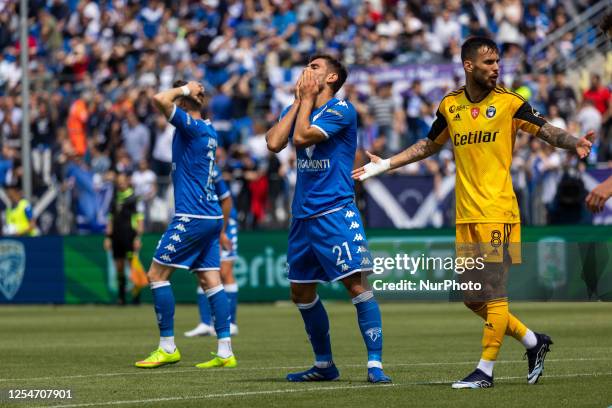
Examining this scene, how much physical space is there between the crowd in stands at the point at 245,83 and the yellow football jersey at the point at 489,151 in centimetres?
1481

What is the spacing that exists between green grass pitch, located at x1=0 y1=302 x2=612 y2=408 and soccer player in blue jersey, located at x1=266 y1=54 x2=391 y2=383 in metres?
0.51

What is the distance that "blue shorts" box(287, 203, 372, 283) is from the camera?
10594 mm

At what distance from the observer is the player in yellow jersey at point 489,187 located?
10.0 m

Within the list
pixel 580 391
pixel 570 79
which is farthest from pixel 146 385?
pixel 570 79

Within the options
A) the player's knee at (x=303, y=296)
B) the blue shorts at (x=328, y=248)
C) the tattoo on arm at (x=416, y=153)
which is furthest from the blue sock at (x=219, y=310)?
the tattoo on arm at (x=416, y=153)

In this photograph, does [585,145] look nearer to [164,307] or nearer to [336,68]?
[336,68]

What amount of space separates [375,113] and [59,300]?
24.4 ft

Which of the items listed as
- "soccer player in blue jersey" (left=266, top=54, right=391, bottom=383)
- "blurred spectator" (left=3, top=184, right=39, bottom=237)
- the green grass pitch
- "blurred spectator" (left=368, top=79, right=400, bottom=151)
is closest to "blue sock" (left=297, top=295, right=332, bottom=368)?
"soccer player in blue jersey" (left=266, top=54, right=391, bottom=383)

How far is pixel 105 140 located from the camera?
102 ft

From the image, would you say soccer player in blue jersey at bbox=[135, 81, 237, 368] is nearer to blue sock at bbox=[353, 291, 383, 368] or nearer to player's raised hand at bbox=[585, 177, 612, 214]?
blue sock at bbox=[353, 291, 383, 368]

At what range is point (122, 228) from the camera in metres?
25.7

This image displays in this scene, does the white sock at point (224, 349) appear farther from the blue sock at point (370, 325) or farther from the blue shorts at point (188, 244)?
the blue sock at point (370, 325)

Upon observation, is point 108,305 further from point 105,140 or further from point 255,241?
point 105,140

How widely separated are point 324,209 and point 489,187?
1353 mm
